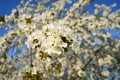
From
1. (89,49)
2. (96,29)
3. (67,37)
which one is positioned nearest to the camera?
(67,37)

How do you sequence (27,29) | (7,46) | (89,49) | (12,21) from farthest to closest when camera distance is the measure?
(89,49), (12,21), (7,46), (27,29)

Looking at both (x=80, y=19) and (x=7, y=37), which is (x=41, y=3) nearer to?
(x=80, y=19)

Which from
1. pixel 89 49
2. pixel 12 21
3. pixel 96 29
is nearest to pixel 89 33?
pixel 96 29

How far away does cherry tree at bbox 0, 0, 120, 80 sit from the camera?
4527mm

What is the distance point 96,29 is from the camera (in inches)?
446

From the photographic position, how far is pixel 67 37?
4453 millimetres

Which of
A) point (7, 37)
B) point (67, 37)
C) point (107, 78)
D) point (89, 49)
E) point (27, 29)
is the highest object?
point (89, 49)

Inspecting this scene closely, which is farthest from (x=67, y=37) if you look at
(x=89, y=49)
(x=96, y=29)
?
(x=89, y=49)

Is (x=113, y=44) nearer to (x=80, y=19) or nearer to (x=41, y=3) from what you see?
(x=80, y=19)

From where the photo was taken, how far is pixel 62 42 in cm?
437

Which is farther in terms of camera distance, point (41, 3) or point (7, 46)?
point (41, 3)

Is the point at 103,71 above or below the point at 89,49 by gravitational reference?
below

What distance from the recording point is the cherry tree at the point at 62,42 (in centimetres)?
453

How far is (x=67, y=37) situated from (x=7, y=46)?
3354mm
